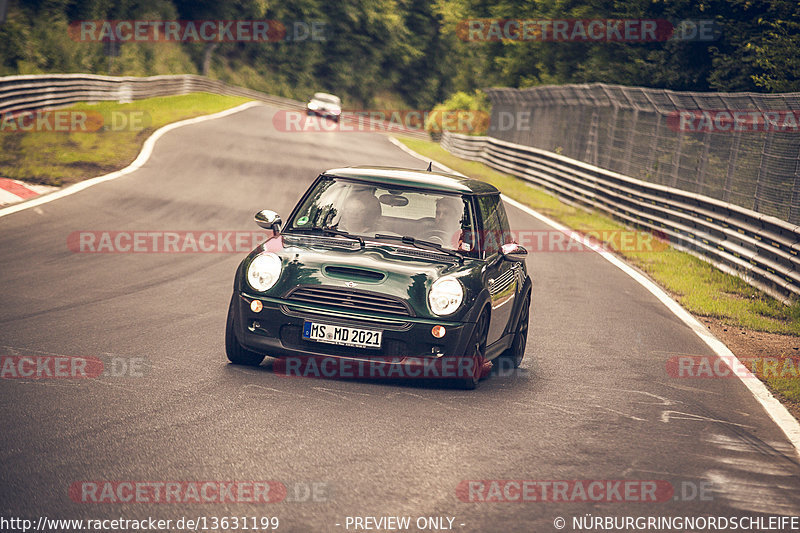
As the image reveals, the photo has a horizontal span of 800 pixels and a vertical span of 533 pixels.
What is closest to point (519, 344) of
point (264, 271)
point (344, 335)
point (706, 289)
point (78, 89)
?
point (344, 335)

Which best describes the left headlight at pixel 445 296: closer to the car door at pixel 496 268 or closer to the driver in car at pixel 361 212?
the car door at pixel 496 268

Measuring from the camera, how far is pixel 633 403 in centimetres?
751

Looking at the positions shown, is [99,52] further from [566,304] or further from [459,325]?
[459,325]

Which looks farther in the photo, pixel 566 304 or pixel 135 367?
pixel 566 304

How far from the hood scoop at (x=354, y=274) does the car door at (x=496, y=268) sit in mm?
913

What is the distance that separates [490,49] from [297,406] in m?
52.0

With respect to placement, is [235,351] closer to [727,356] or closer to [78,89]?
[727,356]

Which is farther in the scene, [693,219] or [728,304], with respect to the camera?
[693,219]

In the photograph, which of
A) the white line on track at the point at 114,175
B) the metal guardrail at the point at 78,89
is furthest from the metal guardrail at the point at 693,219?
the metal guardrail at the point at 78,89

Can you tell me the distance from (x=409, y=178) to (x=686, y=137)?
12137 millimetres

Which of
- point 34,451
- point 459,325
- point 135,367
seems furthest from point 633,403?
point 34,451

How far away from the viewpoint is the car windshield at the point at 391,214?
7.95 metres

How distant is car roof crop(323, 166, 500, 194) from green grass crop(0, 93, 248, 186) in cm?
1124

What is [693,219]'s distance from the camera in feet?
55.1
